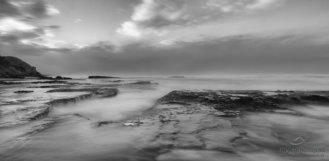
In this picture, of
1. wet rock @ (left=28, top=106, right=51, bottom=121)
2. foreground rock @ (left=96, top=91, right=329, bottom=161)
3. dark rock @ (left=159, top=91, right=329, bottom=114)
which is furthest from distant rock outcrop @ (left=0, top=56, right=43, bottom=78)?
foreground rock @ (left=96, top=91, right=329, bottom=161)

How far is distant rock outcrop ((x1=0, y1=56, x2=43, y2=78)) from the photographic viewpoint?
181ft

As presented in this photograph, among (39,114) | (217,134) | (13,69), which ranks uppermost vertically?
(13,69)

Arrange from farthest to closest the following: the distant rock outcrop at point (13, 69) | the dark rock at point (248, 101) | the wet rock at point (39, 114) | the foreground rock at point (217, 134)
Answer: the distant rock outcrop at point (13, 69) < the dark rock at point (248, 101) < the wet rock at point (39, 114) < the foreground rock at point (217, 134)

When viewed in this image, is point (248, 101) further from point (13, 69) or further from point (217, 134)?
point (13, 69)

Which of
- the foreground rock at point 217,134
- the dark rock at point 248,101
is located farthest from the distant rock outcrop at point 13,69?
the foreground rock at point 217,134

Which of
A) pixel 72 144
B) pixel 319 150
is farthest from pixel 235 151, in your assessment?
pixel 72 144

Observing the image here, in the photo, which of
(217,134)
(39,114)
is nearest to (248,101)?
(217,134)

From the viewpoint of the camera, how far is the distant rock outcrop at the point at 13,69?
55.1 metres

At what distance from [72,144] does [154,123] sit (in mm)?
2753

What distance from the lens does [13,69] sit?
6025 cm

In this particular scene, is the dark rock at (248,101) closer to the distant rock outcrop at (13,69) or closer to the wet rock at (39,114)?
the wet rock at (39,114)

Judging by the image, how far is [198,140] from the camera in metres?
4.81

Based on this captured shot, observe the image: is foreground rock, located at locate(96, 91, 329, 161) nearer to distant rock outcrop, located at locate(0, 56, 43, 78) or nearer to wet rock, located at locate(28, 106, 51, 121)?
wet rock, located at locate(28, 106, 51, 121)

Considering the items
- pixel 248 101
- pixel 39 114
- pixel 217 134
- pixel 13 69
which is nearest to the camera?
pixel 217 134
